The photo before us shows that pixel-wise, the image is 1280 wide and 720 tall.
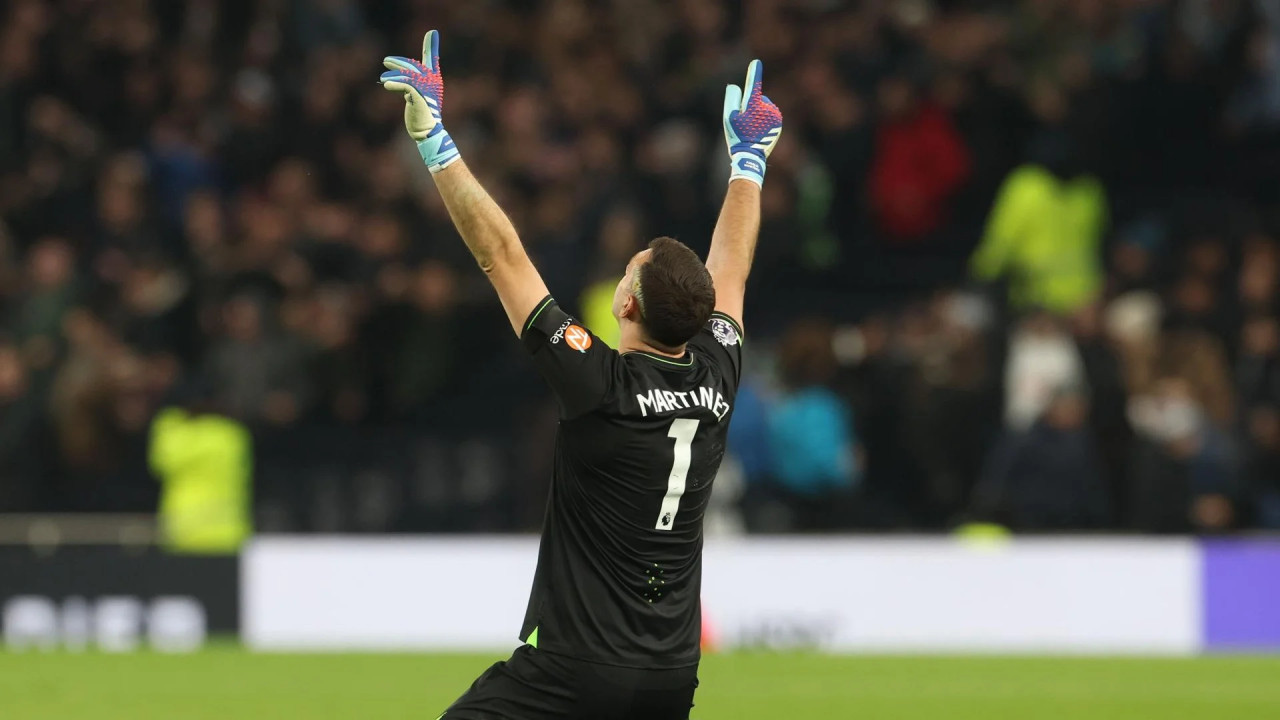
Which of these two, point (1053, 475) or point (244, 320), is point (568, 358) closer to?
point (1053, 475)

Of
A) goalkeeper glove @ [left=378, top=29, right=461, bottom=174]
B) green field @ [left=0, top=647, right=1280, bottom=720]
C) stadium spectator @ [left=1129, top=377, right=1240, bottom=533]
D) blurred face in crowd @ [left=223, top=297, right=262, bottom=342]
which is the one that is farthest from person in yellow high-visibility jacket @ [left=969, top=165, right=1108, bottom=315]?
goalkeeper glove @ [left=378, top=29, right=461, bottom=174]

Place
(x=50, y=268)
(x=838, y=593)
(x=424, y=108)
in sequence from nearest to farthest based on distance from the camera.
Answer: (x=424, y=108) < (x=838, y=593) < (x=50, y=268)

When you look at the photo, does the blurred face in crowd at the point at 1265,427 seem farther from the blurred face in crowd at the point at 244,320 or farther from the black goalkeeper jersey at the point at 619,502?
the black goalkeeper jersey at the point at 619,502

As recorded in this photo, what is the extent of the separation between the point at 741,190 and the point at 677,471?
1.19m

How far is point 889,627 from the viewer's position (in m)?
14.6

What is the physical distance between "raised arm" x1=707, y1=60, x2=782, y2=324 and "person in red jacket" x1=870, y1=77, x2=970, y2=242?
10.6 m

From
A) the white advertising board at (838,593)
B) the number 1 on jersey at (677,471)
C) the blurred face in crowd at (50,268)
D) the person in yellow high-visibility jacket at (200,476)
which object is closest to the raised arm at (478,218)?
the number 1 on jersey at (677,471)

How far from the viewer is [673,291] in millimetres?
5137

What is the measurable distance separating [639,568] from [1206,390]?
414 inches

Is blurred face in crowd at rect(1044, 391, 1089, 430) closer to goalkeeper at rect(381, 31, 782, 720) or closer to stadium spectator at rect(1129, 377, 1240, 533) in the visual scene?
stadium spectator at rect(1129, 377, 1240, 533)

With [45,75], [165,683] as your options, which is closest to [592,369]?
[165,683]

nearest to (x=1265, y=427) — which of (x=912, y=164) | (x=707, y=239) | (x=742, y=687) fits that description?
(x=912, y=164)

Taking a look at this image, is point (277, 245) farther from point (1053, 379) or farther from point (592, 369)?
point (592, 369)

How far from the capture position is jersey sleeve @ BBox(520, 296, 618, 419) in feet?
16.5
